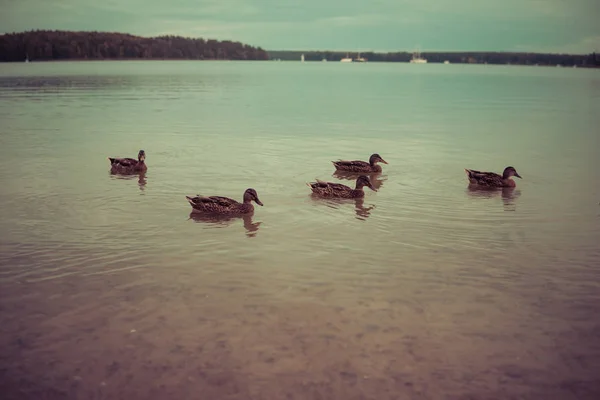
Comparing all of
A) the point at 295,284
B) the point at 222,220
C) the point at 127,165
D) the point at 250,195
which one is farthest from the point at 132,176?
the point at 295,284

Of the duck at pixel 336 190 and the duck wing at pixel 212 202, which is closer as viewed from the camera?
the duck wing at pixel 212 202

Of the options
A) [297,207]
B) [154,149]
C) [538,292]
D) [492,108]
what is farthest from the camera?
[492,108]

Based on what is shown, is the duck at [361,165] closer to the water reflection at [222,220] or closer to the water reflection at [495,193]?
the water reflection at [495,193]

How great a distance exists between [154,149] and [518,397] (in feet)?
60.0

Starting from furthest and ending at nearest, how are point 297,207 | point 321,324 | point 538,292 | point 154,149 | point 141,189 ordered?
point 154,149, point 141,189, point 297,207, point 538,292, point 321,324

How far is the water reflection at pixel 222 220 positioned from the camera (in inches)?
468

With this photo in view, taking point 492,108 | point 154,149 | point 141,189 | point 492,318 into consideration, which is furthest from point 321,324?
point 492,108

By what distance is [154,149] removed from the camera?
2195cm

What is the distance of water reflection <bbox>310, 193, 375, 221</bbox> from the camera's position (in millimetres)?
13074

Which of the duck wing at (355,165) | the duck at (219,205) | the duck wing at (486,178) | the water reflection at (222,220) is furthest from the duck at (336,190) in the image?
the duck wing at (486,178)

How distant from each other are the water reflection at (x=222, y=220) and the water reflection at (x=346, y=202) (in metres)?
2.12

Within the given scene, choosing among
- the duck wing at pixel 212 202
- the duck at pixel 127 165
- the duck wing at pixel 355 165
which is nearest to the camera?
the duck wing at pixel 212 202

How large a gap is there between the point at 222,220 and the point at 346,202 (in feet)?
10.9

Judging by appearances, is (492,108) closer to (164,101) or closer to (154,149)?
(164,101)
